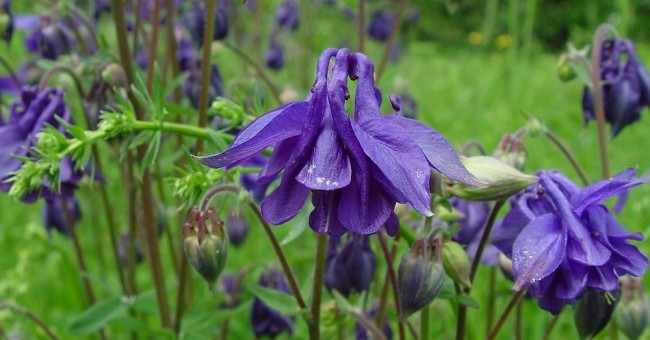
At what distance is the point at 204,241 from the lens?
138 centimetres

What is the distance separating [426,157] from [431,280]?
32cm

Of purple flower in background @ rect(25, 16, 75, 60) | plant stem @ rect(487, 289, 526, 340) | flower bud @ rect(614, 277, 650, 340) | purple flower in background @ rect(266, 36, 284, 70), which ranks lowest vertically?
purple flower in background @ rect(266, 36, 284, 70)

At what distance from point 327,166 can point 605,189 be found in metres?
0.52

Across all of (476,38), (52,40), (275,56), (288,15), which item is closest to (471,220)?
(52,40)

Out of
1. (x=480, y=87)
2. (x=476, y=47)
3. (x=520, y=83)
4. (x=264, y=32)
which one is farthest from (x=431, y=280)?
(x=476, y=47)

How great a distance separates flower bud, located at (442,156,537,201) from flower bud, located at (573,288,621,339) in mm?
255

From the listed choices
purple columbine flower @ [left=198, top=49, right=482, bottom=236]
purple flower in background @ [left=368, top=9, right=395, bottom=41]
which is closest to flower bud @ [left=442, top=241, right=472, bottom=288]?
purple columbine flower @ [left=198, top=49, right=482, bottom=236]

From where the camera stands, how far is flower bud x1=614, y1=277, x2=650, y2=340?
167 cm

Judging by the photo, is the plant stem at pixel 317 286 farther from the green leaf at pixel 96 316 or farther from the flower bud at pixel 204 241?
the green leaf at pixel 96 316

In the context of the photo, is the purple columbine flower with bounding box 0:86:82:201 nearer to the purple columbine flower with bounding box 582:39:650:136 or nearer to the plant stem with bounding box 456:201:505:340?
the plant stem with bounding box 456:201:505:340

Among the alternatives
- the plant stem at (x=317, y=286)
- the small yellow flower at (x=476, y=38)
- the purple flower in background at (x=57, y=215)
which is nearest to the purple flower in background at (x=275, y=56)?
the purple flower in background at (x=57, y=215)

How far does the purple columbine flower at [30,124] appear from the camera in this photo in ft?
5.41

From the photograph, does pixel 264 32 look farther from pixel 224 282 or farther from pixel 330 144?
pixel 330 144

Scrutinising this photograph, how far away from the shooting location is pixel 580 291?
123 centimetres
